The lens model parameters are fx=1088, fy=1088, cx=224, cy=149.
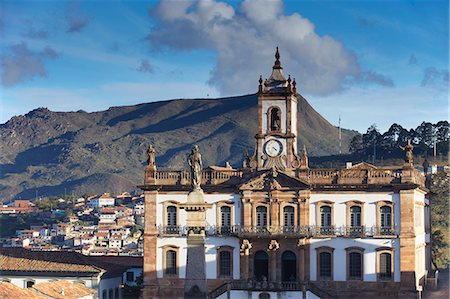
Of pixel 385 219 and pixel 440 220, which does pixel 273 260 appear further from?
pixel 440 220

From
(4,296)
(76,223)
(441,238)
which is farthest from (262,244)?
(76,223)

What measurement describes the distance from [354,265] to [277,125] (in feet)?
25.2

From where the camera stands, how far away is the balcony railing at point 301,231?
49.7m

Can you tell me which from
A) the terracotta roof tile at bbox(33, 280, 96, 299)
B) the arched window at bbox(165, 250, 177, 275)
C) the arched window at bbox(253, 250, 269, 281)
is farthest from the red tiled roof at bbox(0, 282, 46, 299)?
the arched window at bbox(253, 250, 269, 281)

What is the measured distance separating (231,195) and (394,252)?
26.4 feet

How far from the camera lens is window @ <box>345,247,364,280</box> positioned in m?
49.8

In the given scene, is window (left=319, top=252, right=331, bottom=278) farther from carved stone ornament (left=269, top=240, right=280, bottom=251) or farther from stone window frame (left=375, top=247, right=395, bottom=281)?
stone window frame (left=375, top=247, right=395, bottom=281)

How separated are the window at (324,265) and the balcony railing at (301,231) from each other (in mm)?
911

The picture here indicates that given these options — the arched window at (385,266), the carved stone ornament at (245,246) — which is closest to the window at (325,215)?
the arched window at (385,266)

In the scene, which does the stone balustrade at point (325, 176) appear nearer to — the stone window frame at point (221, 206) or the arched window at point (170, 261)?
the stone window frame at point (221, 206)

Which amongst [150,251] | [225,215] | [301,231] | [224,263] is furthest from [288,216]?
[150,251]

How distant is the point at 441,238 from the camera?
67.2m

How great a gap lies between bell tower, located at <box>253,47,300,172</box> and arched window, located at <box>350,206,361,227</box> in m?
3.42

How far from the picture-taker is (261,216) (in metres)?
50.9
